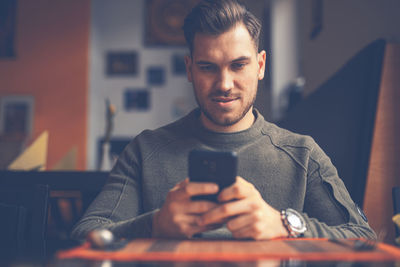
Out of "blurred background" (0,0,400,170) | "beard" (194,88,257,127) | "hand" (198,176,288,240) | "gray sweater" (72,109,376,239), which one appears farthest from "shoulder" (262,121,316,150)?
"blurred background" (0,0,400,170)

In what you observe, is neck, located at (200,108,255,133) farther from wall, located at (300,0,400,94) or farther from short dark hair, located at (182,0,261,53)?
wall, located at (300,0,400,94)

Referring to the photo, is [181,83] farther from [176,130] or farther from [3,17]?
[176,130]

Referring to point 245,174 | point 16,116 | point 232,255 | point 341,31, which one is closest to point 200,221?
point 232,255

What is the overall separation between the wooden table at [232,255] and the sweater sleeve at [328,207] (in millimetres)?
227

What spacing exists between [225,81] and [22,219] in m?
0.62

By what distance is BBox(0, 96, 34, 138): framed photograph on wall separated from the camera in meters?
3.63

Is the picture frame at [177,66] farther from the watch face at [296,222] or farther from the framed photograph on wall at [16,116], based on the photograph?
the watch face at [296,222]

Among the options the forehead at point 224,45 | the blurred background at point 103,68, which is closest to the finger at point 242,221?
the forehead at point 224,45

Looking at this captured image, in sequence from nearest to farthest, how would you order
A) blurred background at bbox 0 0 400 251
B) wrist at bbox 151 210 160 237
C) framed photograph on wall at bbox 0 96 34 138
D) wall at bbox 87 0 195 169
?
1. wrist at bbox 151 210 160 237
2. blurred background at bbox 0 0 400 251
3. framed photograph on wall at bbox 0 96 34 138
4. wall at bbox 87 0 195 169

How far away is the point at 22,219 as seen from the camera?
0.89m

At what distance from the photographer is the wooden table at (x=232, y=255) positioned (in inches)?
21.6

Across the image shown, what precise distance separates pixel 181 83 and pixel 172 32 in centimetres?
59

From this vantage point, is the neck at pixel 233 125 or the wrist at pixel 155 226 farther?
the neck at pixel 233 125

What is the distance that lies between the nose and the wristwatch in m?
0.37
